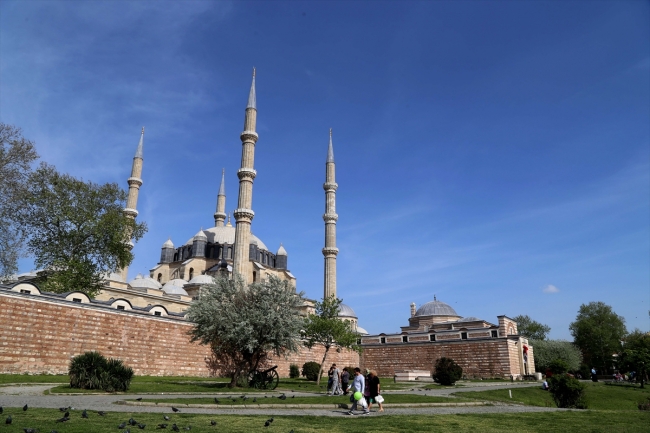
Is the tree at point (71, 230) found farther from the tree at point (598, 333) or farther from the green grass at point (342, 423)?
the tree at point (598, 333)

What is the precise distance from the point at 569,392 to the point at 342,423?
408 inches

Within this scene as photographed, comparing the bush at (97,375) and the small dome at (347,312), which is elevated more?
the small dome at (347,312)

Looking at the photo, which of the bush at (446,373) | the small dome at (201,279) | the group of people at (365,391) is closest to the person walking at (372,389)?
the group of people at (365,391)

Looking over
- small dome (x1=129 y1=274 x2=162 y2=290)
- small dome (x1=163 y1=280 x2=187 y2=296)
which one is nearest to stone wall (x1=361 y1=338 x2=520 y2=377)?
small dome (x1=163 y1=280 x2=187 y2=296)

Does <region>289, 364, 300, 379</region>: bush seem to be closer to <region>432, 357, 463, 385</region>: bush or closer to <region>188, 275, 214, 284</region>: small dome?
<region>432, 357, 463, 385</region>: bush

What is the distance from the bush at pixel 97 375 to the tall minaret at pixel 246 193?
1595 cm

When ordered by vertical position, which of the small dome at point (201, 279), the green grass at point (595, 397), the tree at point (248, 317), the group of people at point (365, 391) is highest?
the small dome at point (201, 279)

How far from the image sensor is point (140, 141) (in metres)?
40.9

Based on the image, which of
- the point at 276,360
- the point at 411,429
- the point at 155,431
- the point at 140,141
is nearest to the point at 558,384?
the point at 411,429

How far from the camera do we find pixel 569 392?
14500 millimetres

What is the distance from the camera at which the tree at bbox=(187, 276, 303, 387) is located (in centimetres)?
1585

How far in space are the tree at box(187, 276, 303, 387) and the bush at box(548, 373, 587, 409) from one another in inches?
349

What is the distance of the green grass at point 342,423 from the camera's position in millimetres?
6152

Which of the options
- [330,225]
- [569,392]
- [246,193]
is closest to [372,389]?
[569,392]
